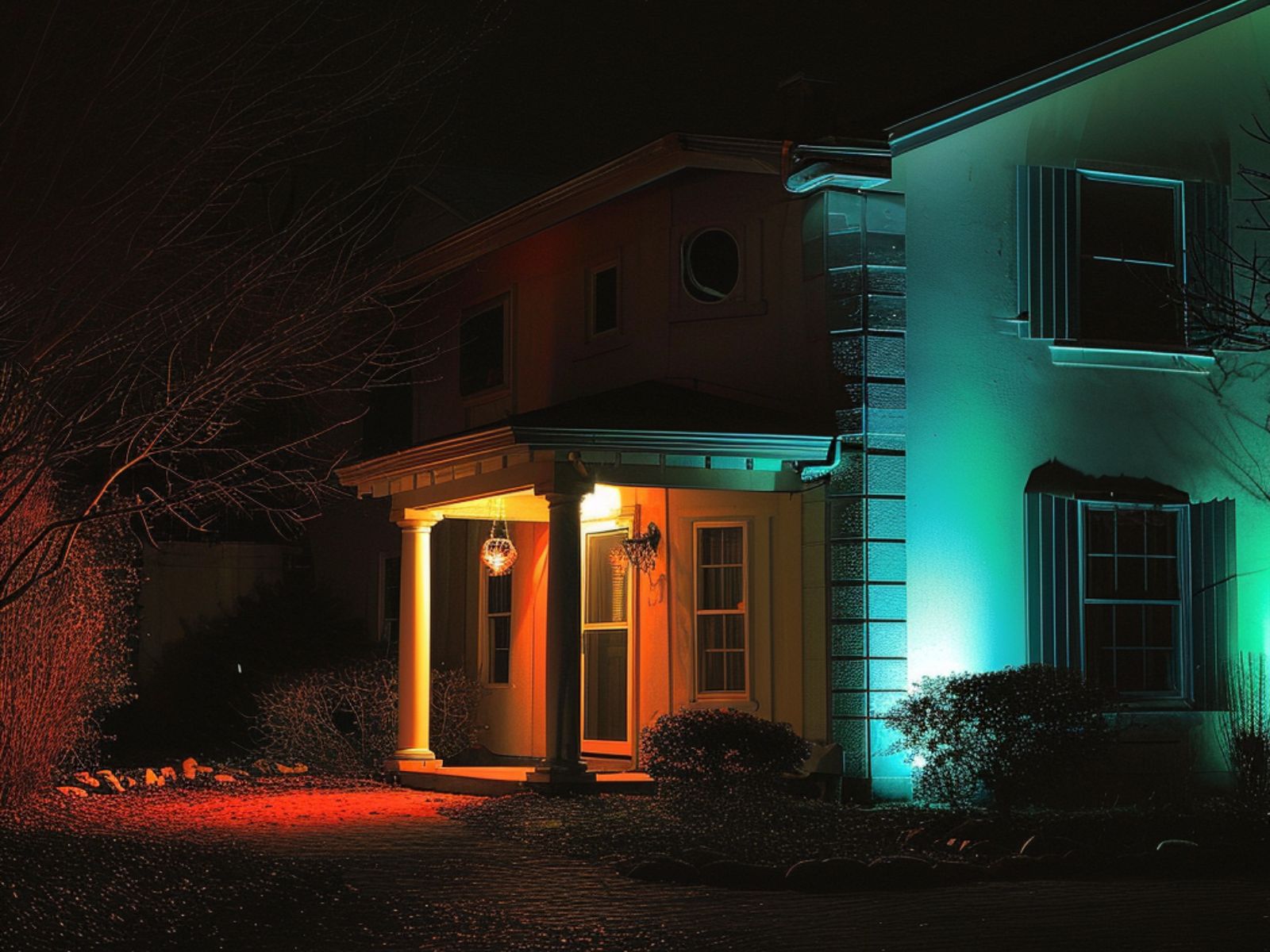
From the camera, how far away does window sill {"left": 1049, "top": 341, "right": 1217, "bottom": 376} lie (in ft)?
46.6

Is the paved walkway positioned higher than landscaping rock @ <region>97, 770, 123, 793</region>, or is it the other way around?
the paved walkway

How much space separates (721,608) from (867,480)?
6.68 ft

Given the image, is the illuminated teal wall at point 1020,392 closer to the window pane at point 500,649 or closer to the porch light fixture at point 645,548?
the porch light fixture at point 645,548

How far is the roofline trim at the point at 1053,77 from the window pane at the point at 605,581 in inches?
191

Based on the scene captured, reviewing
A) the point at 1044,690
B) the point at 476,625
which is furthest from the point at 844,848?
the point at 476,625

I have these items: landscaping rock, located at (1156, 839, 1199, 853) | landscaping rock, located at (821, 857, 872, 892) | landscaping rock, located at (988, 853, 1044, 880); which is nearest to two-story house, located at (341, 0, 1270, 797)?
landscaping rock, located at (1156, 839, 1199, 853)

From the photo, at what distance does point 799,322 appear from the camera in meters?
14.1

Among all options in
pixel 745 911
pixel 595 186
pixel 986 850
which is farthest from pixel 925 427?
pixel 745 911

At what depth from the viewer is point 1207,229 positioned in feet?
48.0

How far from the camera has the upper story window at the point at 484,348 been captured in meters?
18.0

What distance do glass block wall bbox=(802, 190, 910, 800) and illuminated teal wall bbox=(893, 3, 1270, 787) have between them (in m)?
0.20

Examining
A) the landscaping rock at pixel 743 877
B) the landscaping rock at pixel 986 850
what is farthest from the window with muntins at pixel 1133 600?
the landscaping rock at pixel 743 877

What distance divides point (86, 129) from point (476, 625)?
967cm

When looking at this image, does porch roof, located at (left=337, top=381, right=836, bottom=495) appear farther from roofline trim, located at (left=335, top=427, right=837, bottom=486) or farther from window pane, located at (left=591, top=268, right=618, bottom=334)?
window pane, located at (left=591, top=268, right=618, bottom=334)
